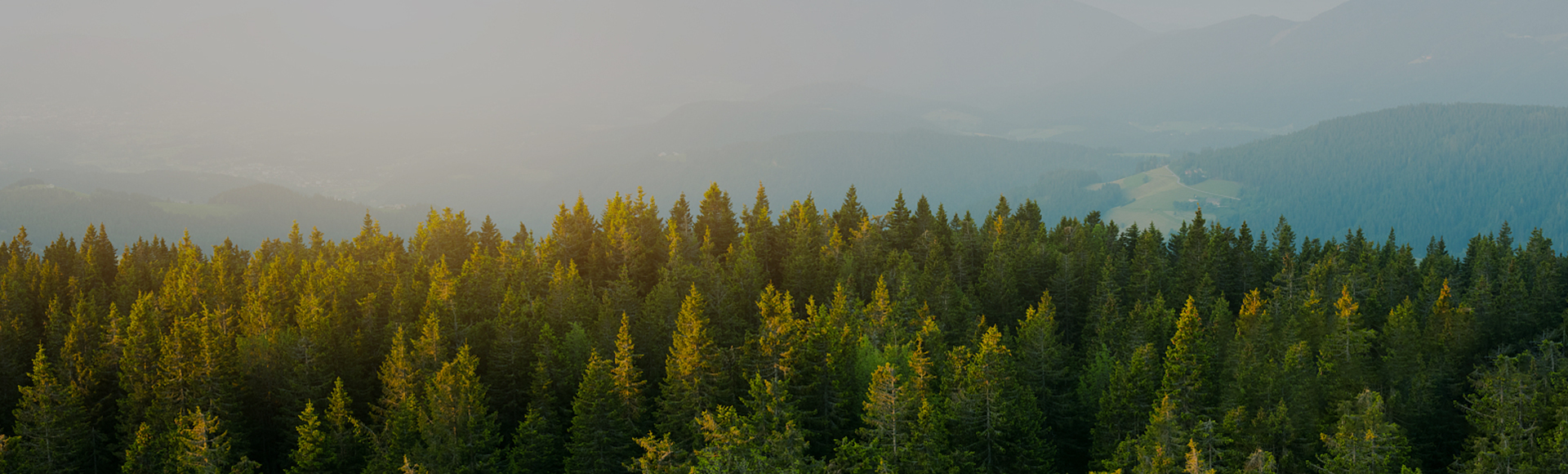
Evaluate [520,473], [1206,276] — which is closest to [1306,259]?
[1206,276]

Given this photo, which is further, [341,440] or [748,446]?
[341,440]

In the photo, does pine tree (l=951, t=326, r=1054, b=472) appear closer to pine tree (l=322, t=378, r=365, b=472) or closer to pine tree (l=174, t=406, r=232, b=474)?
pine tree (l=322, t=378, r=365, b=472)

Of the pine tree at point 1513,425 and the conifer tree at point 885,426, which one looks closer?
the conifer tree at point 885,426

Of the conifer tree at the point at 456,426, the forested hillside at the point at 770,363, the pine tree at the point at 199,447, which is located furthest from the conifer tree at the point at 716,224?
the pine tree at the point at 199,447

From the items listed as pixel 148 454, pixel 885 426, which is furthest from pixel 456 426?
pixel 885 426

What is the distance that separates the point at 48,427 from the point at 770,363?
42.4 meters

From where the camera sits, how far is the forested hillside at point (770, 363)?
1852 inches

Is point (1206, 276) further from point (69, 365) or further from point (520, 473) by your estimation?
point (69, 365)

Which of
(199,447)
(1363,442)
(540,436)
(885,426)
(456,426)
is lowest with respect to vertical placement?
(540,436)

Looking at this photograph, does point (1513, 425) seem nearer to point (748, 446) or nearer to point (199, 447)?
point (748, 446)

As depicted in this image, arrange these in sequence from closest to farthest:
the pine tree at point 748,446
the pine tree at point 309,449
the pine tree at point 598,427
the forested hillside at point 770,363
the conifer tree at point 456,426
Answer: the pine tree at point 748,446, the forested hillside at point 770,363, the conifer tree at point 456,426, the pine tree at point 309,449, the pine tree at point 598,427

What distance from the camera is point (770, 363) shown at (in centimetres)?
5272

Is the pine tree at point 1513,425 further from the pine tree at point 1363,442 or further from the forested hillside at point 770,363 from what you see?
the pine tree at point 1363,442

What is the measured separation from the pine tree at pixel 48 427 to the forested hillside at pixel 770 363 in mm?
179
